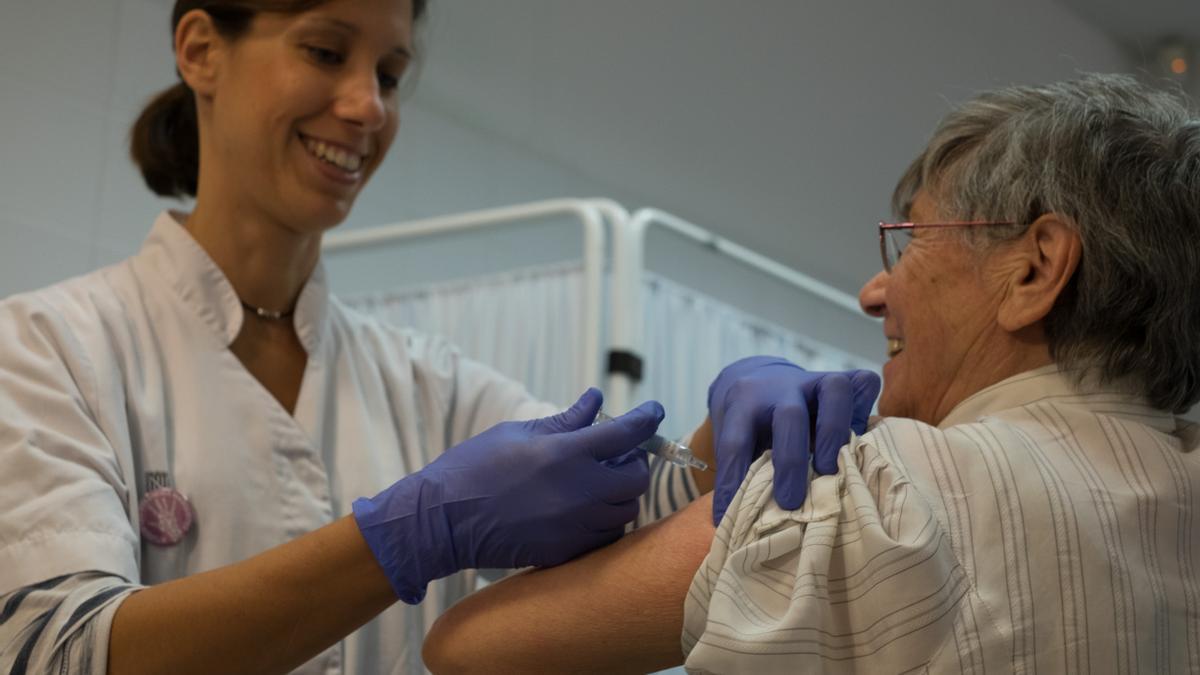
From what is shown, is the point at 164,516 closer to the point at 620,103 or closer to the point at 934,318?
the point at 934,318

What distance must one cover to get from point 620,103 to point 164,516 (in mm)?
2791

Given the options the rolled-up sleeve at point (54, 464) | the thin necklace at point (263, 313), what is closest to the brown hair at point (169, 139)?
the thin necklace at point (263, 313)

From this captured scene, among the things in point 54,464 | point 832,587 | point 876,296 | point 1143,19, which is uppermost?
point 1143,19

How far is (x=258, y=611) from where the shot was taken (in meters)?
1.33

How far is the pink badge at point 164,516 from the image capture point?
1.59 m

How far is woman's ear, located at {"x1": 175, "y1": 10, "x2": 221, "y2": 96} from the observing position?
1.83 meters

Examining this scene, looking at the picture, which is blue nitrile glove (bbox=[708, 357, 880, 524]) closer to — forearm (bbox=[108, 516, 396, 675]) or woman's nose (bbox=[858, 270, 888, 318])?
woman's nose (bbox=[858, 270, 888, 318])

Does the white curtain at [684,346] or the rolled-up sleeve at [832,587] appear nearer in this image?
the rolled-up sleeve at [832,587]

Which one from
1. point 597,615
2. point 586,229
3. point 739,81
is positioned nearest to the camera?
point 597,615

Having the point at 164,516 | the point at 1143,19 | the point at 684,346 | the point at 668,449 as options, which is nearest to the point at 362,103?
the point at 164,516

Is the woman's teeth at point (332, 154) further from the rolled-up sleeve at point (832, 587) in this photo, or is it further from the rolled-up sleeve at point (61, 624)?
the rolled-up sleeve at point (832, 587)

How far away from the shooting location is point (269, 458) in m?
1.72

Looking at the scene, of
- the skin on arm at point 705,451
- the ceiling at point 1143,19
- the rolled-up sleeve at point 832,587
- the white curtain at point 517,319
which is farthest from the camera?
the ceiling at point 1143,19

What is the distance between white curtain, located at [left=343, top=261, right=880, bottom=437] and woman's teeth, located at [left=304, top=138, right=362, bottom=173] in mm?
989
